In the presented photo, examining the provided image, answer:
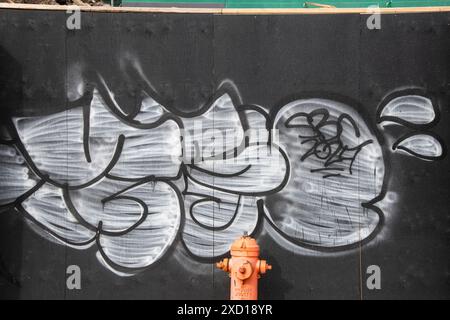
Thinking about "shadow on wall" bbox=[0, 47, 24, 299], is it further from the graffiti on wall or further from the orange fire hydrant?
the orange fire hydrant

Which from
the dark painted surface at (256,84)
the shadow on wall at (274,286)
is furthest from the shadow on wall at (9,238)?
the shadow on wall at (274,286)

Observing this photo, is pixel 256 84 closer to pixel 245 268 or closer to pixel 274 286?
pixel 245 268

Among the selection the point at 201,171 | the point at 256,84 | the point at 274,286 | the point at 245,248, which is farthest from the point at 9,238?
the point at 256,84

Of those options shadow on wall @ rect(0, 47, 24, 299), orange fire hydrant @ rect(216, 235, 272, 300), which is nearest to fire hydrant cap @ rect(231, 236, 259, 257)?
orange fire hydrant @ rect(216, 235, 272, 300)

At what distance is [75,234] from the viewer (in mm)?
8188

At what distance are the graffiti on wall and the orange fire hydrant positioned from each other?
46 centimetres

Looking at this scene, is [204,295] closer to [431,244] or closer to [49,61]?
[431,244]

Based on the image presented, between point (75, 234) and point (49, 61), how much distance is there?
180 cm

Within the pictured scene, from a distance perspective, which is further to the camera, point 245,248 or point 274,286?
point 274,286

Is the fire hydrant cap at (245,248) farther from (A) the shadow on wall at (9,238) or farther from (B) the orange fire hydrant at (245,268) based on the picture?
(A) the shadow on wall at (9,238)

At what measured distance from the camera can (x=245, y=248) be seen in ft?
25.0

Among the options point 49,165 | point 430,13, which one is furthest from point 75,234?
point 430,13

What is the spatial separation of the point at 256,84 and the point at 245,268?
1.89 meters

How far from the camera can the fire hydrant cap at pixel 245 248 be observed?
7.62 metres
